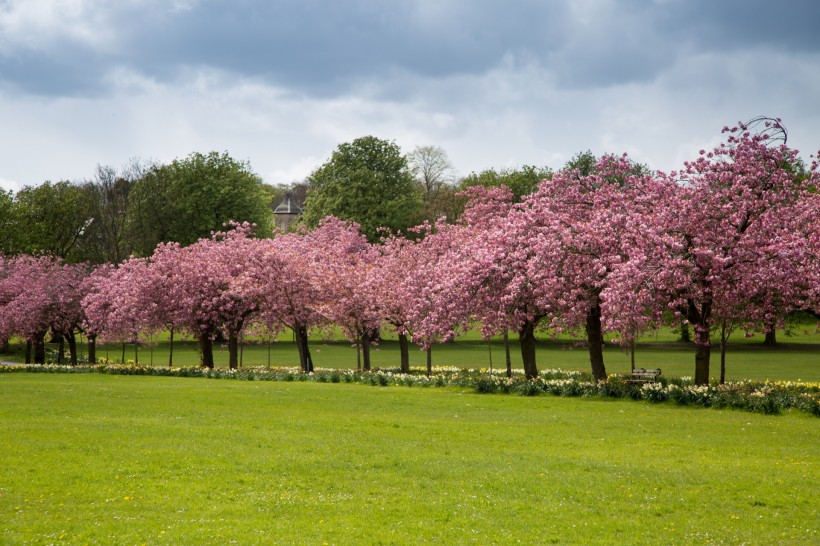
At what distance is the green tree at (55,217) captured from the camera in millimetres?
70625

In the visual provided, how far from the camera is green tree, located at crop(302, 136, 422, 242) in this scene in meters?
71.8

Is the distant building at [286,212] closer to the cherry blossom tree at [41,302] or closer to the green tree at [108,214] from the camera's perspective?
the green tree at [108,214]

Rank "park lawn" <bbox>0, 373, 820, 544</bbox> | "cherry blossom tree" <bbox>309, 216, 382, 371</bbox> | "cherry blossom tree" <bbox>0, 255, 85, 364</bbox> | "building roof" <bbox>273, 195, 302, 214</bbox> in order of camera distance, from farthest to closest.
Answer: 1. "building roof" <bbox>273, 195, 302, 214</bbox>
2. "cherry blossom tree" <bbox>0, 255, 85, 364</bbox>
3. "cherry blossom tree" <bbox>309, 216, 382, 371</bbox>
4. "park lawn" <bbox>0, 373, 820, 544</bbox>

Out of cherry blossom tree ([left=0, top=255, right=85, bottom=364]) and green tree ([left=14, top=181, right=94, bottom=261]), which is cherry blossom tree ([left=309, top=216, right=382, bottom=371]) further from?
green tree ([left=14, top=181, right=94, bottom=261])

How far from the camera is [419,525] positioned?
1103 centimetres

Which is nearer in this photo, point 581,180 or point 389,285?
point 581,180

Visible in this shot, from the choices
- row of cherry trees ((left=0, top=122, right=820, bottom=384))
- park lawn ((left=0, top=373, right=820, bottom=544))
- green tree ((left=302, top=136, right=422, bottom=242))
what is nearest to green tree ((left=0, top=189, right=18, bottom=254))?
green tree ((left=302, top=136, right=422, bottom=242))

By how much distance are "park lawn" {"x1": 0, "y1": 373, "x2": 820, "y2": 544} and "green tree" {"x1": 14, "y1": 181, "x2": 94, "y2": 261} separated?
52.1 m

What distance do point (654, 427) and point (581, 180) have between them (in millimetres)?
13260

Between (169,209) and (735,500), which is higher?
(169,209)

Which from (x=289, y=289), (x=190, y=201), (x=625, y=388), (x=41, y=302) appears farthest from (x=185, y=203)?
(x=625, y=388)

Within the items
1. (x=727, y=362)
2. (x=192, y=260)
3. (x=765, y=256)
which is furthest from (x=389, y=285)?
(x=727, y=362)

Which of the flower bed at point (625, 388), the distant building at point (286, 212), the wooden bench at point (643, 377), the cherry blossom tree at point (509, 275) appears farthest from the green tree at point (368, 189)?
the distant building at point (286, 212)

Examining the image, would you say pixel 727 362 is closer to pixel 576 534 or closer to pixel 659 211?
pixel 659 211
